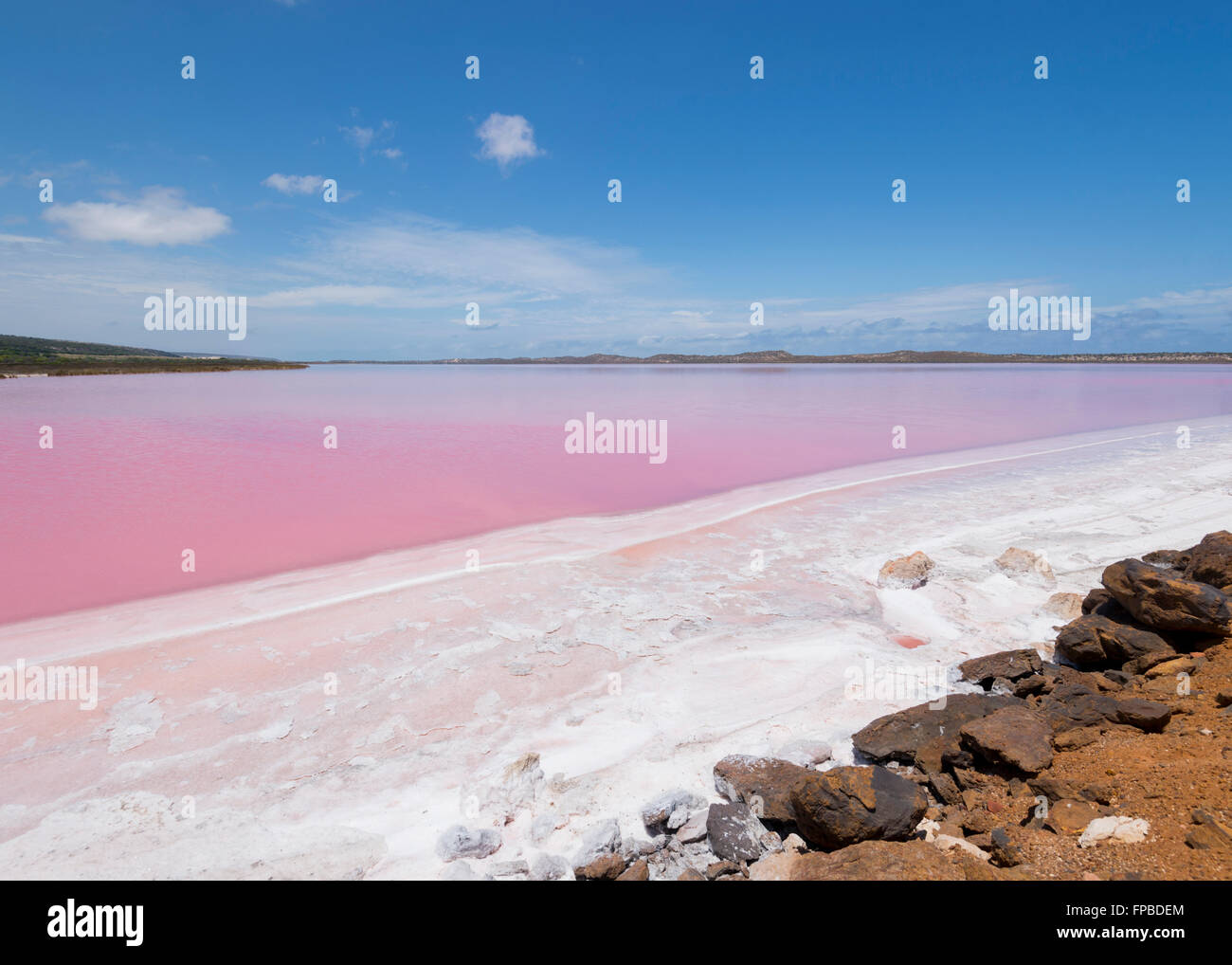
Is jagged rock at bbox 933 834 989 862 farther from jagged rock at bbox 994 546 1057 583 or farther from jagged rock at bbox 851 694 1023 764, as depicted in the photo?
jagged rock at bbox 994 546 1057 583

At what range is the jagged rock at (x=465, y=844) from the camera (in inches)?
120

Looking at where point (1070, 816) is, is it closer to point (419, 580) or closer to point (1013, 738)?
point (1013, 738)

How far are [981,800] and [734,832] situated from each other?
4.61 ft

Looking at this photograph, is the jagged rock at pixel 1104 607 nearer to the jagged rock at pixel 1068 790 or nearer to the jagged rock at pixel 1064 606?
the jagged rock at pixel 1064 606

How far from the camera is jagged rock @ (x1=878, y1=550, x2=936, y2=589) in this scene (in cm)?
663

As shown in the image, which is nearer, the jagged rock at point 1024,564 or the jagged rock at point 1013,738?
the jagged rock at point 1013,738

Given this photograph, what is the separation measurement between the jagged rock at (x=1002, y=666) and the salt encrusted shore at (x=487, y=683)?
33cm

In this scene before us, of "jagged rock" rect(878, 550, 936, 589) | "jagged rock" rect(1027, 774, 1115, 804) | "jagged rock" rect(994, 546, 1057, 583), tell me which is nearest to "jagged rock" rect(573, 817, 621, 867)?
"jagged rock" rect(1027, 774, 1115, 804)

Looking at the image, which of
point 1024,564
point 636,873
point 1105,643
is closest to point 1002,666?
point 1105,643

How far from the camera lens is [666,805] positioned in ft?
10.7

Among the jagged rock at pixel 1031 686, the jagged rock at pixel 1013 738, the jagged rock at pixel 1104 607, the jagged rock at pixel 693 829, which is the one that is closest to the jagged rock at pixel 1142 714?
the jagged rock at pixel 1013 738

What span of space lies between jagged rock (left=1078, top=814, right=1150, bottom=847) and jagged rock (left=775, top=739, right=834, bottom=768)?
1.33 metres

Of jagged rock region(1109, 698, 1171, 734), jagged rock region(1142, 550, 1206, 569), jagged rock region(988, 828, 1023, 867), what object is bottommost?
jagged rock region(988, 828, 1023, 867)

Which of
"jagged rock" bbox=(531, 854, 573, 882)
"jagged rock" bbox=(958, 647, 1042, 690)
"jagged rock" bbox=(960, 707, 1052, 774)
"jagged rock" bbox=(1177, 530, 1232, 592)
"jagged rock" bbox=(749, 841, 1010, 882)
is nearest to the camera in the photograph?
"jagged rock" bbox=(749, 841, 1010, 882)
